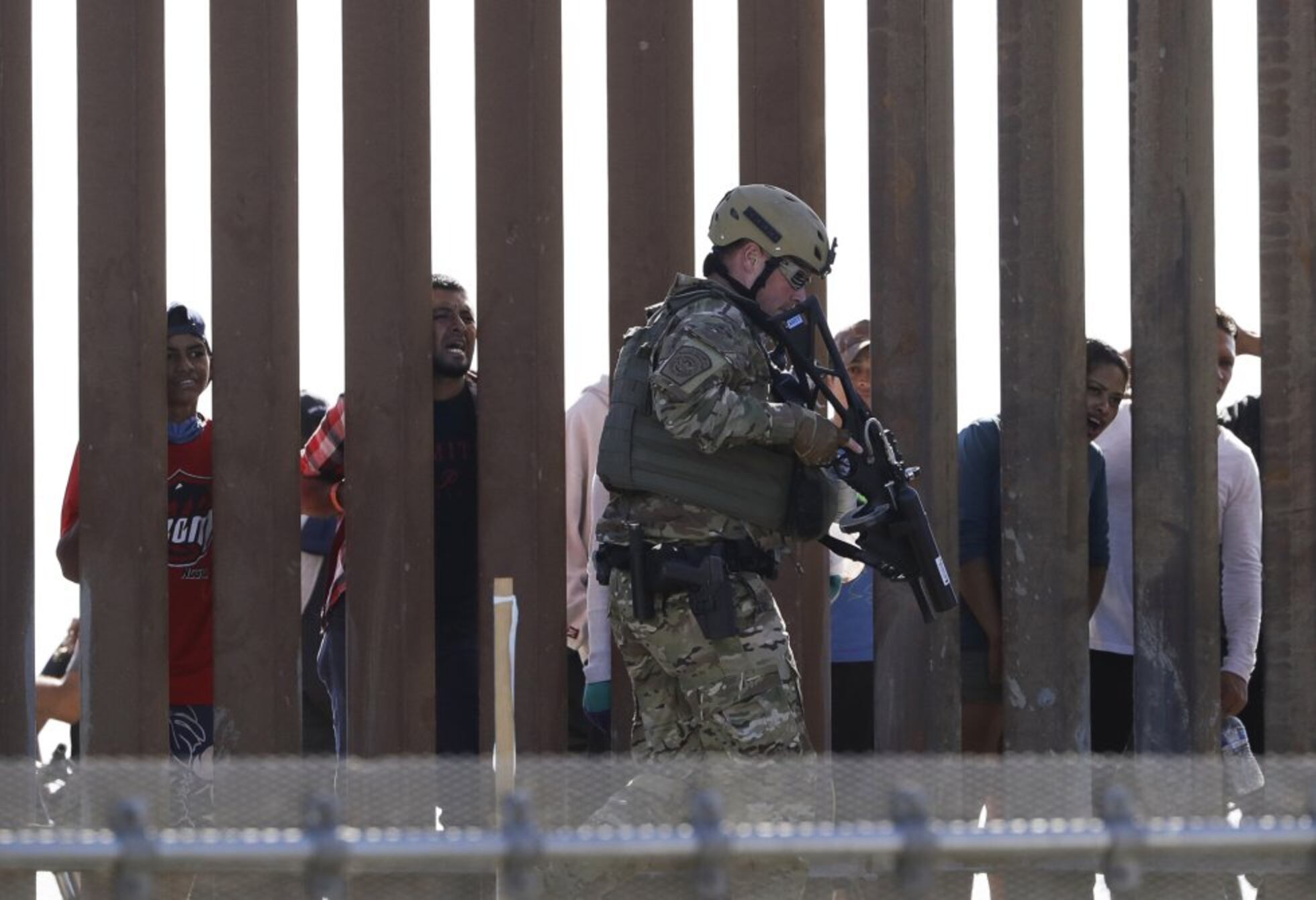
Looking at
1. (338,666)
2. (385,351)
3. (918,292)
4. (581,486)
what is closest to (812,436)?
(918,292)

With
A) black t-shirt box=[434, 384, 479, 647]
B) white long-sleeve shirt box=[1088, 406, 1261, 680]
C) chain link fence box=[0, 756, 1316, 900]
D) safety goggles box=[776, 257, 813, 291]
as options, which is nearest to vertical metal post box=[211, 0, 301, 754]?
black t-shirt box=[434, 384, 479, 647]

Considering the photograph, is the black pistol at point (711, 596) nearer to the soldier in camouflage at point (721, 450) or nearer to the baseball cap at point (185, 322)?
the soldier in camouflage at point (721, 450)

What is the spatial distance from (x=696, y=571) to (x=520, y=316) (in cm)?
94

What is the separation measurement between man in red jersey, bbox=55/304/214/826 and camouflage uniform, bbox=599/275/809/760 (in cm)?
117

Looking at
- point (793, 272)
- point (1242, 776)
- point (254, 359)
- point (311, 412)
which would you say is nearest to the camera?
point (1242, 776)

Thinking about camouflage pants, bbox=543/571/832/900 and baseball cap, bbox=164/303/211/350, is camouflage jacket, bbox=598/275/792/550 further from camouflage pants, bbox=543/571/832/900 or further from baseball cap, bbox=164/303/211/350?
baseball cap, bbox=164/303/211/350

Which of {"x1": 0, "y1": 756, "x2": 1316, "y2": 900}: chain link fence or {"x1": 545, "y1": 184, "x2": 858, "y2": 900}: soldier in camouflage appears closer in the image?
{"x1": 0, "y1": 756, "x2": 1316, "y2": 900}: chain link fence

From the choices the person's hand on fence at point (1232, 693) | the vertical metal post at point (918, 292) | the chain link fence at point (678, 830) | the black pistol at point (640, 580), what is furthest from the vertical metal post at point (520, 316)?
the person's hand on fence at point (1232, 693)

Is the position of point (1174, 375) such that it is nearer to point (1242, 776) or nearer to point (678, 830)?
point (1242, 776)

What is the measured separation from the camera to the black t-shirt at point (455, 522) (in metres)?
5.37

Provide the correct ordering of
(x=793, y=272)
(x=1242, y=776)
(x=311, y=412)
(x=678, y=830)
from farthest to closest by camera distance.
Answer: (x=311, y=412), (x=793, y=272), (x=1242, y=776), (x=678, y=830)

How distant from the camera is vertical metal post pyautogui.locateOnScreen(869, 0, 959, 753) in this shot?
517cm

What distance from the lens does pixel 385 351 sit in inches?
203

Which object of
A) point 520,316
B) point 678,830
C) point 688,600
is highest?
point 520,316
